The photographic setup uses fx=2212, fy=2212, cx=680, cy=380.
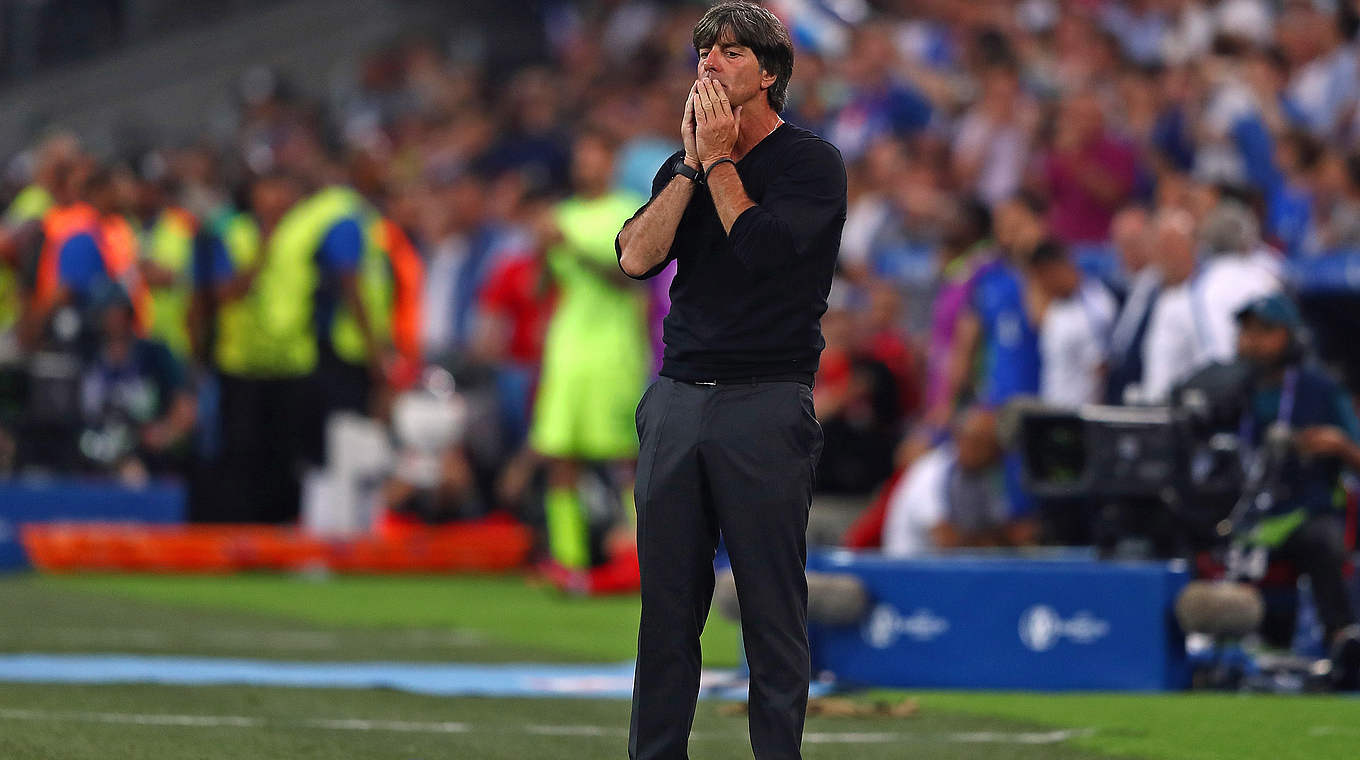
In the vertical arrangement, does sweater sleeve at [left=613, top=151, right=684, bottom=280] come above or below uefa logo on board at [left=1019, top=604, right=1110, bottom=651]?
above

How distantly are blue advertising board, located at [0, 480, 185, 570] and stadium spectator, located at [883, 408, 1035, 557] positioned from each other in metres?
5.60

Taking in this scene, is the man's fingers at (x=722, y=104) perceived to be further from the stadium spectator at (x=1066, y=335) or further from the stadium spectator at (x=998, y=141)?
the stadium spectator at (x=998, y=141)

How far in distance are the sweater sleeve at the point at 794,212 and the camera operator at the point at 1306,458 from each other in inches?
157

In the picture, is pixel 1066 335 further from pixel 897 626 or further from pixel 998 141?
pixel 998 141

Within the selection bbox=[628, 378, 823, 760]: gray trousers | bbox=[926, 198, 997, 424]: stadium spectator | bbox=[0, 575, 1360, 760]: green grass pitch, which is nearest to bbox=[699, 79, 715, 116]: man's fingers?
bbox=[628, 378, 823, 760]: gray trousers

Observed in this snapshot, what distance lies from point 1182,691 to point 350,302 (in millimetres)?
7597

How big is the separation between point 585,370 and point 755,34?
7569 millimetres

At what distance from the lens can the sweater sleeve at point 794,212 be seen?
5.57m

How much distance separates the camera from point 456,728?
753cm

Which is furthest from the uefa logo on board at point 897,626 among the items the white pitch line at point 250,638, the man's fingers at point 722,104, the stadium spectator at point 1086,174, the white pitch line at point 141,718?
the stadium spectator at point 1086,174

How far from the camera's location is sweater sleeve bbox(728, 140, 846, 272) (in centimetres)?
557

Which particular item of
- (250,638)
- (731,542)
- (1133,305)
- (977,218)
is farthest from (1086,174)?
(731,542)

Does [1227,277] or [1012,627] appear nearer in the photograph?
[1012,627]

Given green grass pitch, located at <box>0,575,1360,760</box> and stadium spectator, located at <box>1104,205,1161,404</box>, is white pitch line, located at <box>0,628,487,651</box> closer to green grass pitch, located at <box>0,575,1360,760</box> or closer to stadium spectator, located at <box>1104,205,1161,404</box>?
green grass pitch, located at <box>0,575,1360,760</box>
